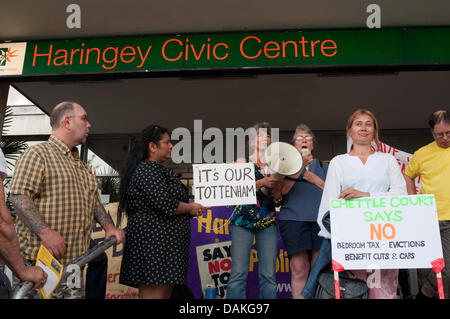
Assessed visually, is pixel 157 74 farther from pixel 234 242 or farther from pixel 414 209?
pixel 414 209

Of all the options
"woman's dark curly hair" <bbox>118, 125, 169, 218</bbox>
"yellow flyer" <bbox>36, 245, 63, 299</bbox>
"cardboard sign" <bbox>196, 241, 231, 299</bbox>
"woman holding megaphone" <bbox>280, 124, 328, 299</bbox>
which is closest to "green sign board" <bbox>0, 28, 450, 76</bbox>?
"woman's dark curly hair" <bbox>118, 125, 169, 218</bbox>

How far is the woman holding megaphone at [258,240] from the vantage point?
119 inches

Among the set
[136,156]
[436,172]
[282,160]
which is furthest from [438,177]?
[136,156]

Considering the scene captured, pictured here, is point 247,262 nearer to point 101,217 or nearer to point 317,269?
point 317,269

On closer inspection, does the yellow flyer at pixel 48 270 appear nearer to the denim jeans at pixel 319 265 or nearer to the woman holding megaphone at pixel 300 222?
the denim jeans at pixel 319 265

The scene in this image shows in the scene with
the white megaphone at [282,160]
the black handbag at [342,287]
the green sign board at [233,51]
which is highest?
the green sign board at [233,51]

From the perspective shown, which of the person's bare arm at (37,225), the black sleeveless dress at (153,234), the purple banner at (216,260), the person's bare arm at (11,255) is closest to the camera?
the person's bare arm at (11,255)

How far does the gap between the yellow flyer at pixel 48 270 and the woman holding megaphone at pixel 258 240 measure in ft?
4.85

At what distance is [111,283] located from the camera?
13.6ft

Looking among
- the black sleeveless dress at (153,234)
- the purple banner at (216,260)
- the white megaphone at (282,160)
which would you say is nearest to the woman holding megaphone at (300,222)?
the white megaphone at (282,160)

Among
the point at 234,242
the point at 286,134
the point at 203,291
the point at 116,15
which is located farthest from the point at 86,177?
the point at 286,134

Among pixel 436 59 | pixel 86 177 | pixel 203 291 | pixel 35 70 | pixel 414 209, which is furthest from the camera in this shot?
pixel 35 70
